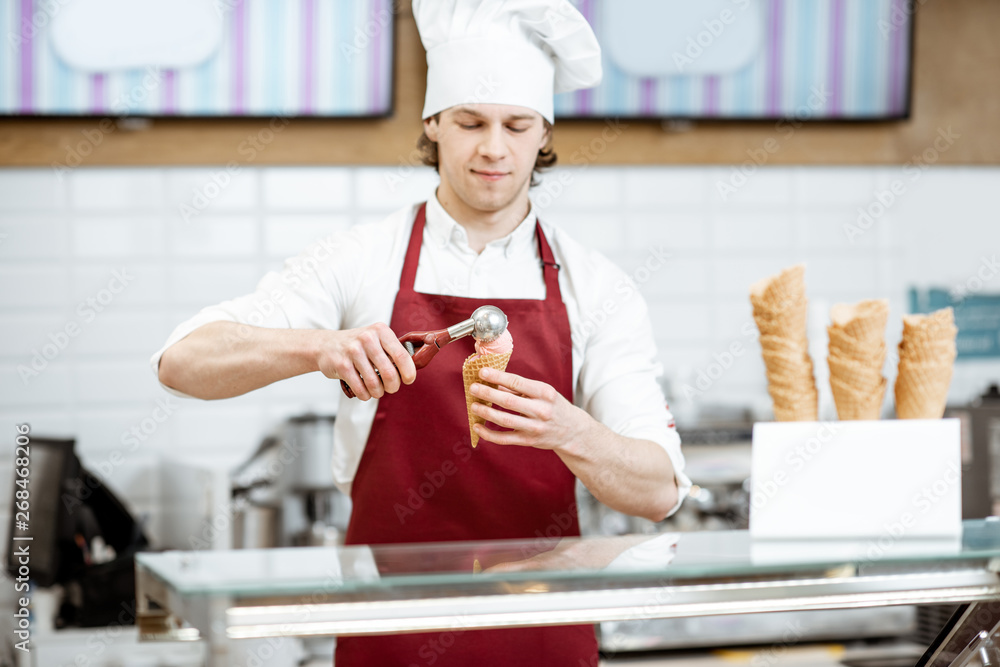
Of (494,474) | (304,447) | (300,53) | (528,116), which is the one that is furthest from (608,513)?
(300,53)

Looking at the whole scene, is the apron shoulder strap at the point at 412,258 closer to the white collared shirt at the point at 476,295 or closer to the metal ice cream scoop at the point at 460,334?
the white collared shirt at the point at 476,295

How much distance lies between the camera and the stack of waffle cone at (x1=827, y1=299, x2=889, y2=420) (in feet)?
4.58

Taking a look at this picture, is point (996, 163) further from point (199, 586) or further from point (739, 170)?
point (199, 586)

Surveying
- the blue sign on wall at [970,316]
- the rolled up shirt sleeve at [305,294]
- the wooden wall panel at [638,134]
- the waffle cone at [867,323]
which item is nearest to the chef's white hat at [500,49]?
the rolled up shirt sleeve at [305,294]

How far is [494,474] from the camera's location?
166 centimetres

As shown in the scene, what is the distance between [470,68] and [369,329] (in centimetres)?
65

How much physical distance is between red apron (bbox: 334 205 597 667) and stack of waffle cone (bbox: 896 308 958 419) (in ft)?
1.91

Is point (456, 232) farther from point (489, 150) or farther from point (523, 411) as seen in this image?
point (523, 411)

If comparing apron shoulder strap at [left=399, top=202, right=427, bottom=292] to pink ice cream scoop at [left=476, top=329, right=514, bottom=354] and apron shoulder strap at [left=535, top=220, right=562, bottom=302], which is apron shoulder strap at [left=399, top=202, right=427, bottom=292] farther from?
pink ice cream scoop at [left=476, top=329, right=514, bottom=354]

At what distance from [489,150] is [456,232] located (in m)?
0.20

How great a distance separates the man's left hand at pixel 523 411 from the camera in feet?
4.04

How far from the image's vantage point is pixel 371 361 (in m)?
1.25

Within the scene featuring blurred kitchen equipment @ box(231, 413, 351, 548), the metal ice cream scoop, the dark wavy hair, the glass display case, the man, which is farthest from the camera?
blurred kitchen equipment @ box(231, 413, 351, 548)

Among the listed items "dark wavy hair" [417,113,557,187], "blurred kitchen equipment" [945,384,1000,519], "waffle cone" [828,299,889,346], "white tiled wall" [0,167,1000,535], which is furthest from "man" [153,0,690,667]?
"white tiled wall" [0,167,1000,535]
